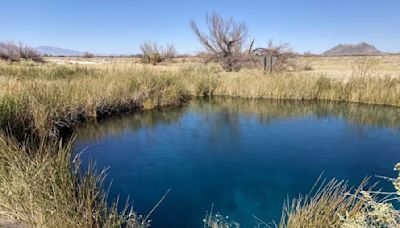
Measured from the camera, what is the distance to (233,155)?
5230 mm

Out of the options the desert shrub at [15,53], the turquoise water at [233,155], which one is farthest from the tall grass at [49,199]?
the desert shrub at [15,53]

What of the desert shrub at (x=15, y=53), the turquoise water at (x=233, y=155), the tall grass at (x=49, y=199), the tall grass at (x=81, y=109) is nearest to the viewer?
the tall grass at (x=49, y=199)

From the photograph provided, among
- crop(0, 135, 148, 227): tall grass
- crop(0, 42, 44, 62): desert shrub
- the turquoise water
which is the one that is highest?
crop(0, 42, 44, 62): desert shrub

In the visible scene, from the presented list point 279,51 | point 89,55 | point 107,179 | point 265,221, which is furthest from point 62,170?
point 89,55

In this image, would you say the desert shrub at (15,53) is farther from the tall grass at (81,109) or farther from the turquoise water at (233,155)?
the turquoise water at (233,155)

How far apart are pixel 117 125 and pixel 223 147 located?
2654 mm

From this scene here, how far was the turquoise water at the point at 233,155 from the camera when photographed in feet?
12.0

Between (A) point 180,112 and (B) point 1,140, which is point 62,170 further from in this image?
(A) point 180,112

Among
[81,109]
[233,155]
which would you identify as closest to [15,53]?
[81,109]

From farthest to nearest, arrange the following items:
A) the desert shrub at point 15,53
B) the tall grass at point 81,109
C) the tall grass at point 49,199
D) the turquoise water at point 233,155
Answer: the desert shrub at point 15,53 → the turquoise water at point 233,155 → the tall grass at point 81,109 → the tall grass at point 49,199

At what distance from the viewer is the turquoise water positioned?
3648mm

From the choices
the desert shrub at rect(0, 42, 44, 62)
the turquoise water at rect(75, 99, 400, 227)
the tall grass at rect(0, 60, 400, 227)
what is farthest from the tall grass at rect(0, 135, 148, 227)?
the desert shrub at rect(0, 42, 44, 62)

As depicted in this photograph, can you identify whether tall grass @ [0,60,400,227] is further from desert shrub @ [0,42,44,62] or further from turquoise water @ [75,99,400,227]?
desert shrub @ [0,42,44,62]

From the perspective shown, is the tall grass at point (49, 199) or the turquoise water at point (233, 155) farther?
the turquoise water at point (233, 155)
